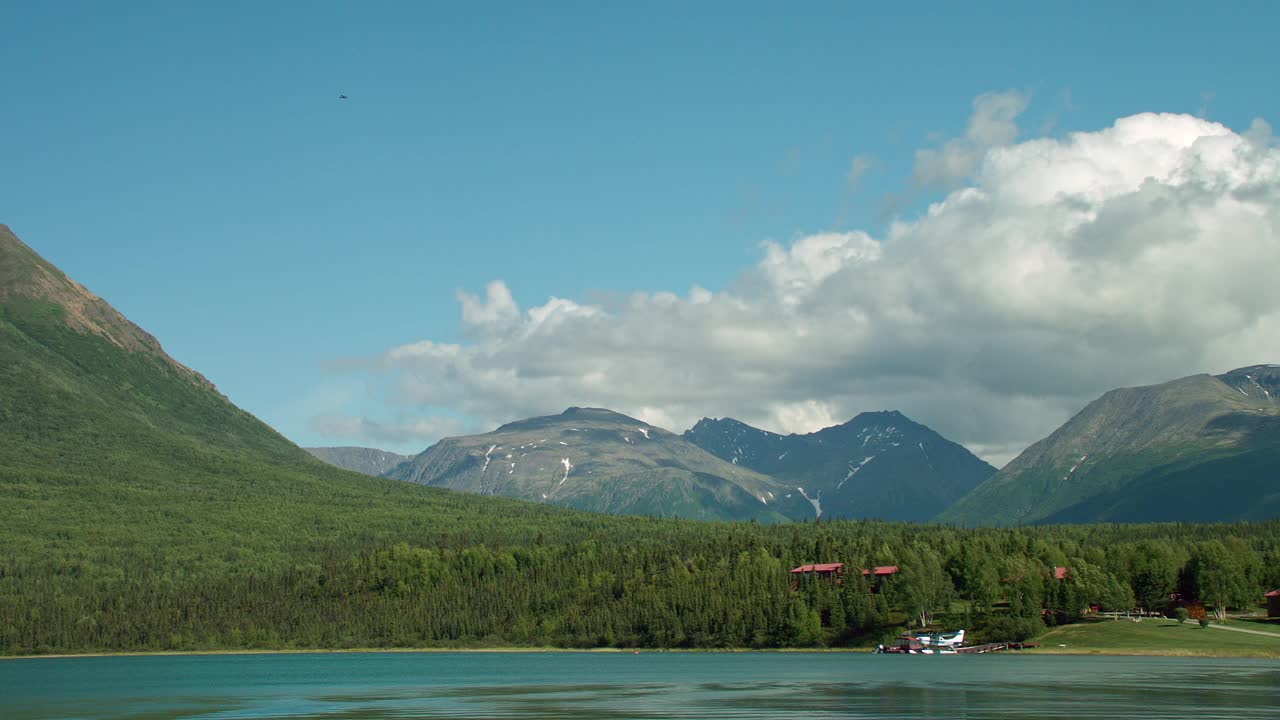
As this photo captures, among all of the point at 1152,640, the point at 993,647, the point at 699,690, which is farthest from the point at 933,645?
the point at 699,690

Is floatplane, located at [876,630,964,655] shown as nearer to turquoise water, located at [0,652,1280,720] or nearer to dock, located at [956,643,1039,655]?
dock, located at [956,643,1039,655]

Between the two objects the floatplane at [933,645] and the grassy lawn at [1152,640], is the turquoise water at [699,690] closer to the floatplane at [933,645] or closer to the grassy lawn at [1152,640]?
Result: the grassy lawn at [1152,640]

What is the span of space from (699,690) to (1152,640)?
81.4 meters

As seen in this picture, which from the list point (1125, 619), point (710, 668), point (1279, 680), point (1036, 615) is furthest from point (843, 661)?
point (1279, 680)

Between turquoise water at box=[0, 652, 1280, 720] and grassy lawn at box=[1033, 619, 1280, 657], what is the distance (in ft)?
13.9

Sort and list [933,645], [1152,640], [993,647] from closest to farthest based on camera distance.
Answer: [1152,640], [993,647], [933,645]

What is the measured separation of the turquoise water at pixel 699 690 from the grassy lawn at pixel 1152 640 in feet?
13.9

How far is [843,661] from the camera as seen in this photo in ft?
585

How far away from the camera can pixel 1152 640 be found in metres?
178

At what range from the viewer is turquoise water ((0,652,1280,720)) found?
98250 mm

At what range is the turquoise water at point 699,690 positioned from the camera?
98.2 meters

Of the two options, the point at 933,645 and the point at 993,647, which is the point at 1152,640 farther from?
the point at 933,645

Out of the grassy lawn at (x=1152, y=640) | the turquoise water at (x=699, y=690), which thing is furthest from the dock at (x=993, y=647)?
the turquoise water at (x=699, y=690)

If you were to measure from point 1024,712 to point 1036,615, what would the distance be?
11235cm
